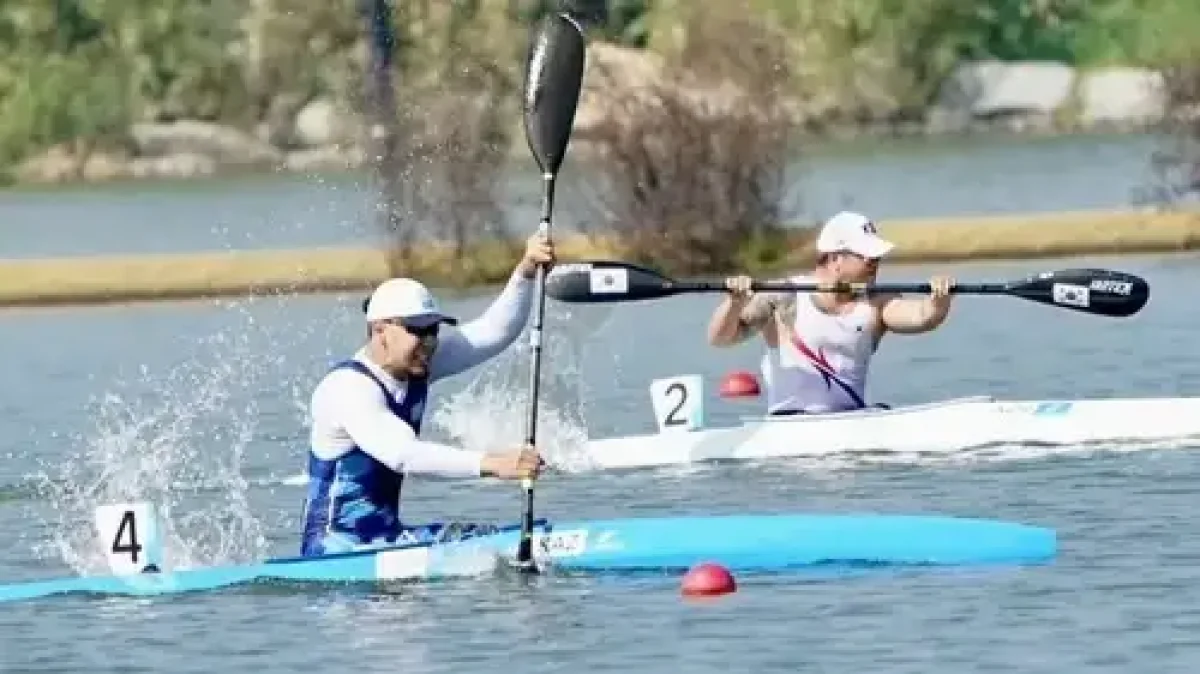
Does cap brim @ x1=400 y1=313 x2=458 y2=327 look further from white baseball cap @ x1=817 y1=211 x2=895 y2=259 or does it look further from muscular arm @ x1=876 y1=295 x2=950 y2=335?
white baseball cap @ x1=817 y1=211 x2=895 y2=259

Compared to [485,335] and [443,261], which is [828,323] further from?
[443,261]

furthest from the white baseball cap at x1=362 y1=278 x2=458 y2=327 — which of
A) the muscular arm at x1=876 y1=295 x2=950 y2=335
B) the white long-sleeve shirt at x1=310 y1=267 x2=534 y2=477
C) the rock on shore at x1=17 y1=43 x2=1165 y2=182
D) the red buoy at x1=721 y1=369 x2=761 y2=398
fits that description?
the rock on shore at x1=17 y1=43 x2=1165 y2=182

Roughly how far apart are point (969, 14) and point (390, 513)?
52.3 m

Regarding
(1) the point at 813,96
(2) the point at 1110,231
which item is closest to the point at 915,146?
(1) the point at 813,96

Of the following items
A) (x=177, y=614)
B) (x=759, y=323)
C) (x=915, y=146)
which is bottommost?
(x=177, y=614)

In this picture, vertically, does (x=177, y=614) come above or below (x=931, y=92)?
below

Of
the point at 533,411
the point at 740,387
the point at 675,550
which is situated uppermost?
the point at 740,387

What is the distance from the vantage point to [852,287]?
766 inches

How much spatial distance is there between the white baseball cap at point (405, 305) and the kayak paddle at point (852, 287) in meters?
2.58

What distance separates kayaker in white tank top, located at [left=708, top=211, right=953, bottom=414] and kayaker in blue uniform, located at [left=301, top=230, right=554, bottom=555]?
3319 millimetres

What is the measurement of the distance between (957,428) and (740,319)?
1417mm

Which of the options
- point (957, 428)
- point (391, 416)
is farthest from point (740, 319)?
point (391, 416)

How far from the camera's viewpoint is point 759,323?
20.1m

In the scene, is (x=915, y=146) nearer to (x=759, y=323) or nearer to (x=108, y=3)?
(x=108, y=3)
